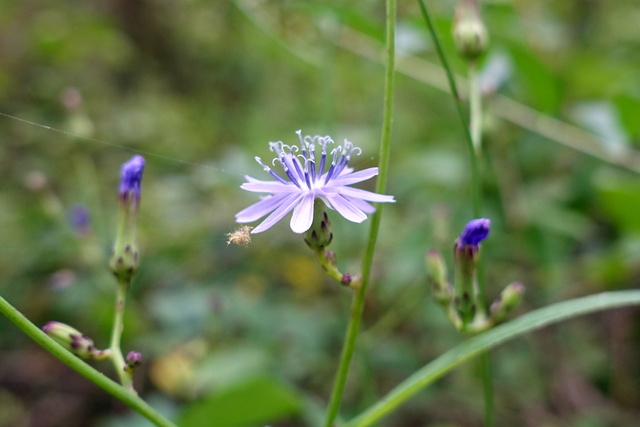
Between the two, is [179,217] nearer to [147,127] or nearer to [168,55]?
[147,127]

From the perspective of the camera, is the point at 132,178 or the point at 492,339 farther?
the point at 132,178

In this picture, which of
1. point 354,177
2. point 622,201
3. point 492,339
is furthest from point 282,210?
point 622,201

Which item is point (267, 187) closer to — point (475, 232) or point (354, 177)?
point (354, 177)

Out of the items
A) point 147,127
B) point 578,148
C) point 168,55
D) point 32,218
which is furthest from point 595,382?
point 168,55

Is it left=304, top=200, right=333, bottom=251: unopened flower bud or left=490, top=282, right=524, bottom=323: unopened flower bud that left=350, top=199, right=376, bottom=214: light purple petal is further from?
left=490, top=282, right=524, bottom=323: unopened flower bud

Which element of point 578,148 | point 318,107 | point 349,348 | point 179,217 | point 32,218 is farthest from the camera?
point 318,107

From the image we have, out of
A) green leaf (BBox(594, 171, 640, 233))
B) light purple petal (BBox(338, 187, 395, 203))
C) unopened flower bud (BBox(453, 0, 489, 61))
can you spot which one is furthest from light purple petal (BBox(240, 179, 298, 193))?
green leaf (BBox(594, 171, 640, 233))
